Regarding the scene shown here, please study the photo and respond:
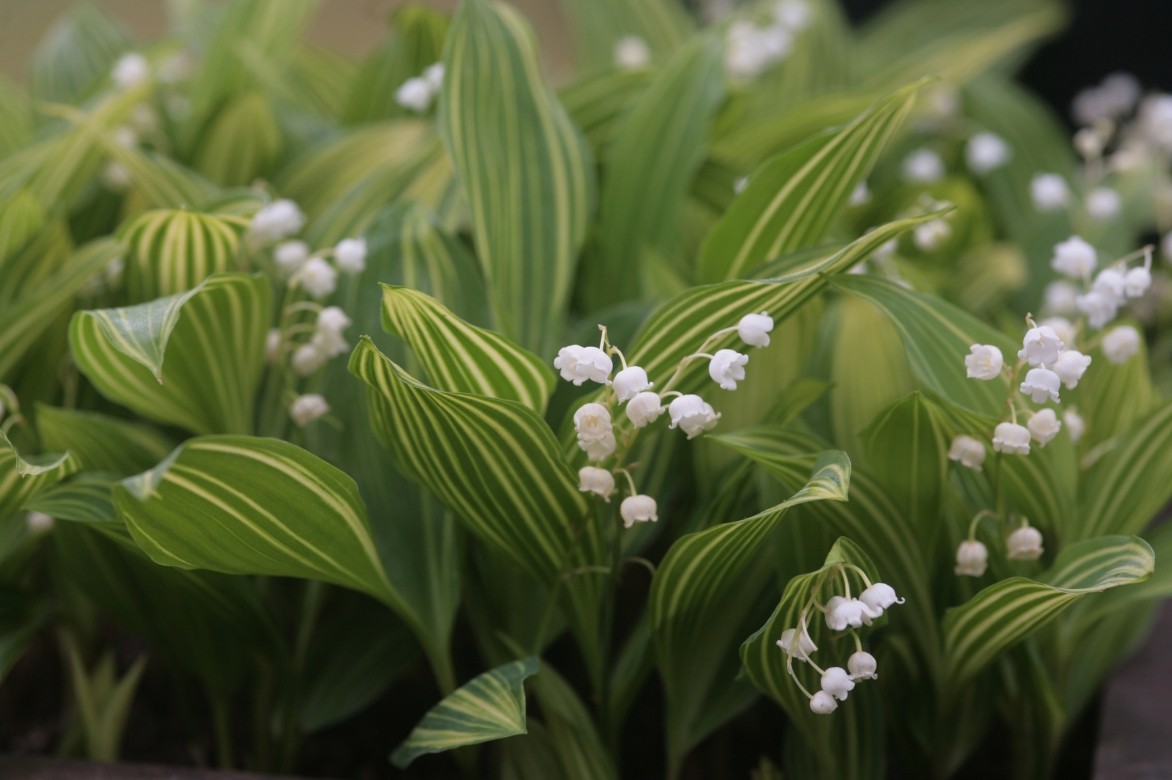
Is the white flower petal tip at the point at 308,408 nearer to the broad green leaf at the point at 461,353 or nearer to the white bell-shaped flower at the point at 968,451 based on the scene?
the broad green leaf at the point at 461,353

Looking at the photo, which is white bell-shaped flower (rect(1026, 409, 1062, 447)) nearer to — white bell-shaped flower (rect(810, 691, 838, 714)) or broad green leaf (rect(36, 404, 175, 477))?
white bell-shaped flower (rect(810, 691, 838, 714))

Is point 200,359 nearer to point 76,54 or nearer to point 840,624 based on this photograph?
point 840,624

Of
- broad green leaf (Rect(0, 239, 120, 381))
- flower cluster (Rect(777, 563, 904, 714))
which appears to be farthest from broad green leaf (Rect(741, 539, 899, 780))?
broad green leaf (Rect(0, 239, 120, 381))

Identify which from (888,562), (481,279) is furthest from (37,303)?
(888,562)

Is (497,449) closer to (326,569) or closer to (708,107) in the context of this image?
(326,569)

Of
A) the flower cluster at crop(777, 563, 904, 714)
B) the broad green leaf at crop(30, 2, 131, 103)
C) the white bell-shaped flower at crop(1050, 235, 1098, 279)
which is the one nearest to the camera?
the flower cluster at crop(777, 563, 904, 714)

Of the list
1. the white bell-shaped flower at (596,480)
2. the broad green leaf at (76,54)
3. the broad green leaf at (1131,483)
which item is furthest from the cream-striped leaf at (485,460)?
the broad green leaf at (76,54)

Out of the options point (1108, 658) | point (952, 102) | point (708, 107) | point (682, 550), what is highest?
point (708, 107)

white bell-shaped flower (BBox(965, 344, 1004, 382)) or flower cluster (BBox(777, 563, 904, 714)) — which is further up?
white bell-shaped flower (BBox(965, 344, 1004, 382))
